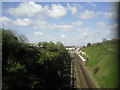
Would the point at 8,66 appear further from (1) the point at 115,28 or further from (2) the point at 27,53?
(1) the point at 115,28

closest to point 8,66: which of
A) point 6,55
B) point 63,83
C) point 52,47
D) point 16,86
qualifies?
point 6,55

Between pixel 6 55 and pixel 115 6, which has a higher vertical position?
pixel 115 6

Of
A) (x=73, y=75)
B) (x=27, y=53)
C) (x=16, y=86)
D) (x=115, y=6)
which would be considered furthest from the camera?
(x=73, y=75)

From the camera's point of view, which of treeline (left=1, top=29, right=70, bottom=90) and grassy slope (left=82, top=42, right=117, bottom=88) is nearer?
grassy slope (left=82, top=42, right=117, bottom=88)

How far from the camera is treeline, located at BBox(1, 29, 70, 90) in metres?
2.00

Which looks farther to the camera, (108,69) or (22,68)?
(22,68)

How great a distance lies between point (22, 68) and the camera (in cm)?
219

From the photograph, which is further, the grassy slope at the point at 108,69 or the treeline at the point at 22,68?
the treeline at the point at 22,68

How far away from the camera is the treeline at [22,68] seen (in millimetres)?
1998

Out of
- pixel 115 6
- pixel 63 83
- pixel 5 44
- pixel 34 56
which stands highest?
pixel 115 6

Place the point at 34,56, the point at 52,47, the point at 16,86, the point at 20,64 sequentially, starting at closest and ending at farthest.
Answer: the point at 16,86 → the point at 20,64 → the point at 34,56 → the point at 52,47

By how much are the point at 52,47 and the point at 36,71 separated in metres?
2.27

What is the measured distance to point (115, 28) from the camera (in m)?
1.47

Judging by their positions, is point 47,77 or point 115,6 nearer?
point 115,6
